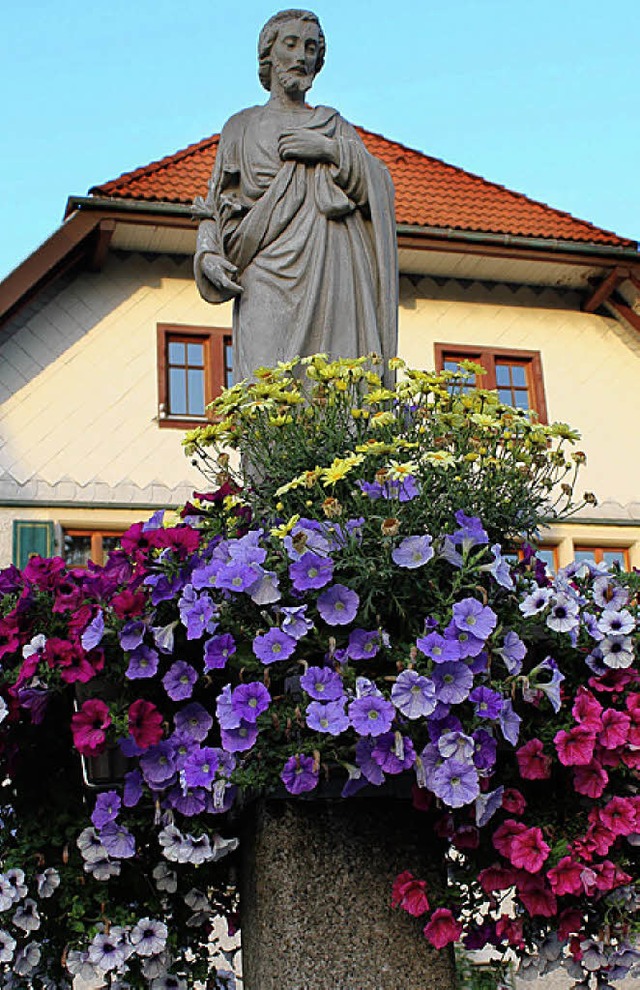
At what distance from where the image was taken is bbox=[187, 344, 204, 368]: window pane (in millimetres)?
16797

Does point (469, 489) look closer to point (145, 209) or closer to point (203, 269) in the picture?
point (203, 269)

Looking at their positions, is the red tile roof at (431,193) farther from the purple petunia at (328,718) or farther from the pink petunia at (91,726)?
the purple petunia at (328,718)

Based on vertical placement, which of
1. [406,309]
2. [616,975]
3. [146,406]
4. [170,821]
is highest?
[406,309]

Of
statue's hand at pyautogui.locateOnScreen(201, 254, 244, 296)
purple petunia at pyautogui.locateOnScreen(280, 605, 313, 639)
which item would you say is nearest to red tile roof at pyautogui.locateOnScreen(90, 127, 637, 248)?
statue's hand at pyautogui.locateOnScreen(201, 254, 244, 296)

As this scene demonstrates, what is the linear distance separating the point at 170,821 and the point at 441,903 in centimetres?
70

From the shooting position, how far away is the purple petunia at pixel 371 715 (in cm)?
360

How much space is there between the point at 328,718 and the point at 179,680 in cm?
48

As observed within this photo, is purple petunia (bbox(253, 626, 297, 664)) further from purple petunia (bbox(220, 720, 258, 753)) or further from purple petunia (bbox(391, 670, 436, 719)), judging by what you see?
purple petunia (bbox(391, 670, 436, 719))

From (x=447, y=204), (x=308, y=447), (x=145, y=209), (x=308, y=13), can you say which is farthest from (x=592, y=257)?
(x=308, y=447)

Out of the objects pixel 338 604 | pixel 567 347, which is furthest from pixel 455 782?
pixel 567 347

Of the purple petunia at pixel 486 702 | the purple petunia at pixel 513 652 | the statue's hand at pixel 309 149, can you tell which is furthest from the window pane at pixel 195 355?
the purple petunia at pixel 486 702

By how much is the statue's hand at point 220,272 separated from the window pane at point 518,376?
12606mm

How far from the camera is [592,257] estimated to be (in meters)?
17.8

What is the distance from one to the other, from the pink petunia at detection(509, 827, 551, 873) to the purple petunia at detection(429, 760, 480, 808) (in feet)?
0.63
